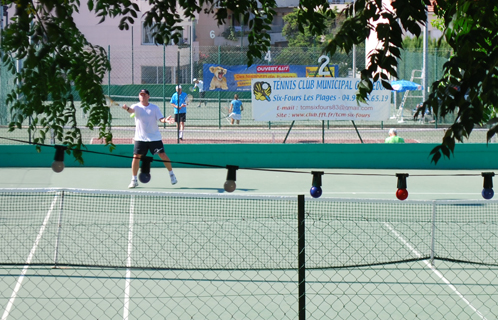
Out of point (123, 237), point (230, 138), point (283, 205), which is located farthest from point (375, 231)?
point (230, 138)

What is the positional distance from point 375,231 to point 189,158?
7.46m

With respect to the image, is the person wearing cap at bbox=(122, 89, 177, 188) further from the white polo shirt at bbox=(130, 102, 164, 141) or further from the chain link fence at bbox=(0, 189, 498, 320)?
the chain link fence at bbox=(0, 189, 498, 320)

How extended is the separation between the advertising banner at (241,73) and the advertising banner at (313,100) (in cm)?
109

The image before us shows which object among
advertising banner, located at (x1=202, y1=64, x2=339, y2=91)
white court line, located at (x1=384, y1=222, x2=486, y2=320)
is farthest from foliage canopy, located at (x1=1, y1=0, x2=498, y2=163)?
advertising banner, located at (x1=202, y1=64, x2=339, y2=91)

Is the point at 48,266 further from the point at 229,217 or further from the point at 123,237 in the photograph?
the point at 229,217

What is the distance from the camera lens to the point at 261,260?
7.75 metres

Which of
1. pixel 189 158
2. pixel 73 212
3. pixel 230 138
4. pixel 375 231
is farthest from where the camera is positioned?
pixel 230 138

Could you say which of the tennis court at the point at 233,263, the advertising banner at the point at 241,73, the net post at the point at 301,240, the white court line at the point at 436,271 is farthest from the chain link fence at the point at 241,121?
the net post at the point at 301,240

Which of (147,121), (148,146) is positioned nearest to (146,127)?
(147,121)

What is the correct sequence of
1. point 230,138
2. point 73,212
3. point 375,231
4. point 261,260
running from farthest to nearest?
point 230,138 → point 73,212 → point 375,231 → point 261,260

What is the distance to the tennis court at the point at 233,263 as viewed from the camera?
6.41m

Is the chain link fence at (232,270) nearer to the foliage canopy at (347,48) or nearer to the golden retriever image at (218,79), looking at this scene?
the foliage canopy at (347,48)

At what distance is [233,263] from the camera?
24.5 ft

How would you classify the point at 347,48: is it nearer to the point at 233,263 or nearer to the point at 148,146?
the point at 233,263
